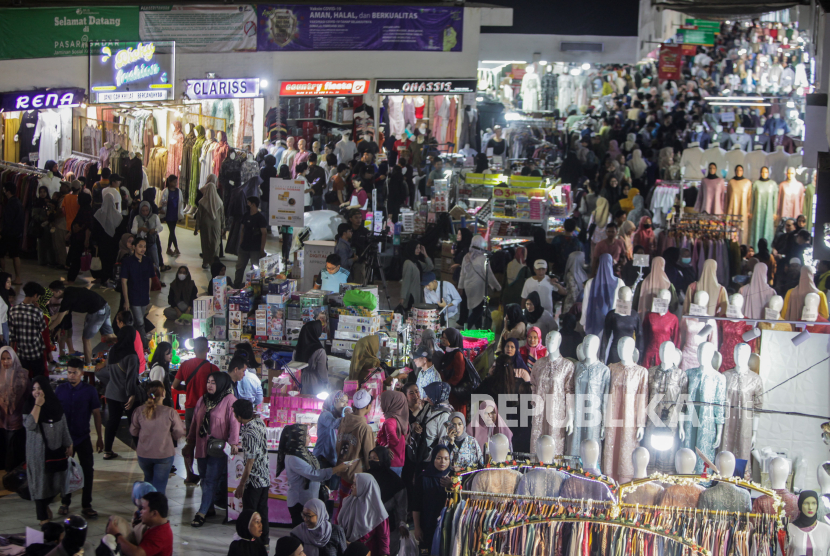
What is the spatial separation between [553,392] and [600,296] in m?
2.51

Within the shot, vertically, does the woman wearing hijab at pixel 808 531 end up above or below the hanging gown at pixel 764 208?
below

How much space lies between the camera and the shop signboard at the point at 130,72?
18.5m

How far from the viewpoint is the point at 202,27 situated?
62.8 feet

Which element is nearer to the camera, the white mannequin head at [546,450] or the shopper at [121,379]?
the white mannequin head at [546,450]

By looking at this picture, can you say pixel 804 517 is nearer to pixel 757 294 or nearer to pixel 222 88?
pixel 757 294

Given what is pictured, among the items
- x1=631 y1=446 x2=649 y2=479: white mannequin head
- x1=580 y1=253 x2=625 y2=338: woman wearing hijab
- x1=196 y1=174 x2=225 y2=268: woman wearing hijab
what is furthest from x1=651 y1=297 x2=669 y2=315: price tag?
x1=196 y1=174 x2=225 y2=268: woman wearing hijab

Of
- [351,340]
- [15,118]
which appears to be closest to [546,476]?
[351,340]

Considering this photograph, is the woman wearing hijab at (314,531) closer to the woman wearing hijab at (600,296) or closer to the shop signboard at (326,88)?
the woman wearing hijab at (600,296)

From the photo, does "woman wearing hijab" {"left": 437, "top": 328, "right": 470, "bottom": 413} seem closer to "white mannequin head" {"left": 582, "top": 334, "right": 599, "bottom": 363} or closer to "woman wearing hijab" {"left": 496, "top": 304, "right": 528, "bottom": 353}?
"woman wearing hijab" {"left": 496, "top": 304, "right": 528, "bottom": 353}

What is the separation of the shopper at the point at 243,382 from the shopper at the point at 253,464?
80 centimetres

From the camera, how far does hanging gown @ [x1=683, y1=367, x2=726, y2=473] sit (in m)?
7.00

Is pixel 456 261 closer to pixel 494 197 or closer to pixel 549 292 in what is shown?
pixel 494 197

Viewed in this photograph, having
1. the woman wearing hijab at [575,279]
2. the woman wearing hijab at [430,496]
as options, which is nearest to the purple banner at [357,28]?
the woman wearing hijab at [575,279]

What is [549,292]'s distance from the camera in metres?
10.0
